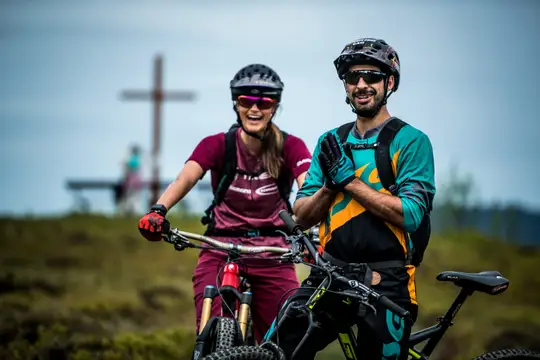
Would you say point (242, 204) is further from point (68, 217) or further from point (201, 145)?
point (68, 217)

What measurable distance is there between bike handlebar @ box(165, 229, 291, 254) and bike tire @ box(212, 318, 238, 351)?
1.95ft

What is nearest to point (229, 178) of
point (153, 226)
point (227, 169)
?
point (227, 169)

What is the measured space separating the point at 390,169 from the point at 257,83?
206 centimetres

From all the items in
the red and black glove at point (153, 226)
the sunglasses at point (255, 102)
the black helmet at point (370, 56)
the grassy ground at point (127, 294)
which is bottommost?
the grassy ground at point (127, 294)

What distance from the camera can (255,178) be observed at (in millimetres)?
8492

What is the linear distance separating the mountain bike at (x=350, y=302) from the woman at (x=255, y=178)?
135 centimetres

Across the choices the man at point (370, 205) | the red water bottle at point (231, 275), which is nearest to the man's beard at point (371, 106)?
A: the man at point (370, 205)

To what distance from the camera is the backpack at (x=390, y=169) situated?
6.70 m

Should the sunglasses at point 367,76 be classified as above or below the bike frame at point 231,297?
above

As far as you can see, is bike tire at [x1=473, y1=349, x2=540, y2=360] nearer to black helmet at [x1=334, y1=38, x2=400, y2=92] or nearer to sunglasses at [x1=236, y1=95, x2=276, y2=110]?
black helmet at [x1=334, y1=38, x2=400, y2=92]

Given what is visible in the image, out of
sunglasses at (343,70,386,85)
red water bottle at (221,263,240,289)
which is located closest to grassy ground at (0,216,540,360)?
red water bottle at (221,263,240,289)

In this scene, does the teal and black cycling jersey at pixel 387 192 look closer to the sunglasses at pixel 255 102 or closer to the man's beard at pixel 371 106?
the man's beard at pixel 371 106

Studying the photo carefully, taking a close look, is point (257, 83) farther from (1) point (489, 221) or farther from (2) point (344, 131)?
(1) point (489, 221)

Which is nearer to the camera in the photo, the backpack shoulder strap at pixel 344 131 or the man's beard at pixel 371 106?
the man's beard at pixel 371 106
